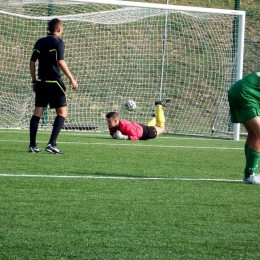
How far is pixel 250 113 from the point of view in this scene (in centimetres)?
755

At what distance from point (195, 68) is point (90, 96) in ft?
8.30

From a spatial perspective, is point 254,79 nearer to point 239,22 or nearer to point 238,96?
point 238,96

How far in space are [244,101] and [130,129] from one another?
6.14 m

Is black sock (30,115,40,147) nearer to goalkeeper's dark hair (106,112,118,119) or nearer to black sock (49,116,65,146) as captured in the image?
black sock (49,116,65,146)

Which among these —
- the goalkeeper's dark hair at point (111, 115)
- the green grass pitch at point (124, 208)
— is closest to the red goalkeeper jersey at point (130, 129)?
the goalkeeper's dark hair at point (111, 115)

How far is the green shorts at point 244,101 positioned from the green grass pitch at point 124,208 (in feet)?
2.31

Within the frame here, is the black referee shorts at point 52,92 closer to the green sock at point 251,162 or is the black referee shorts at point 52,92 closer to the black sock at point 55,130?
the black sock at point 55,130

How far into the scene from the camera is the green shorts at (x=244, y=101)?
7570mm

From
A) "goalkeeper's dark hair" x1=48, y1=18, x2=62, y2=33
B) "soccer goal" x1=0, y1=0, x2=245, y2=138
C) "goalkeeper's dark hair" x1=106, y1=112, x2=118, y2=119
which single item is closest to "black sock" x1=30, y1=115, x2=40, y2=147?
"goalkeeper's dark hair" x1=48, y1=18, x2=62, y2=33

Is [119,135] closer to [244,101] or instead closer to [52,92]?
[52,92]

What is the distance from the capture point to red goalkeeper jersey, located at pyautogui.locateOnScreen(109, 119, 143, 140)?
1355 cm

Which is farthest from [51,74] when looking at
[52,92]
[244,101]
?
[244,101]

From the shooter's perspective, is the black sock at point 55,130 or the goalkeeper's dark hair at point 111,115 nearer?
the black sock at point 55,130

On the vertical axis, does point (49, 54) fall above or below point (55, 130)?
above
